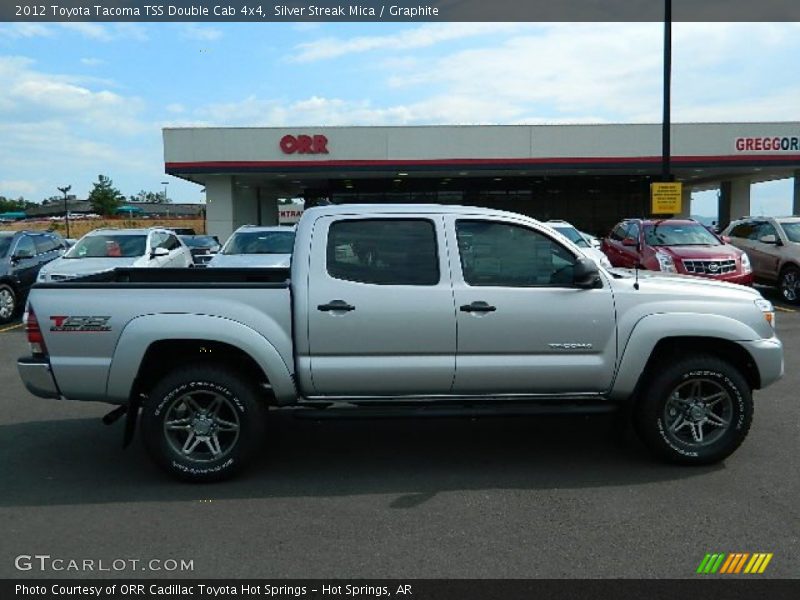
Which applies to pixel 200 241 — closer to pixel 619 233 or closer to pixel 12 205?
pixel 619 233

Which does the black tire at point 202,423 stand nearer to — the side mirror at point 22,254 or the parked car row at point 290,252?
the parked car row at point 290,252

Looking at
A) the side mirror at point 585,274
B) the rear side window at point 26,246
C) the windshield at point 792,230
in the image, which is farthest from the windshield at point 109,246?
the windshield at point 792,230

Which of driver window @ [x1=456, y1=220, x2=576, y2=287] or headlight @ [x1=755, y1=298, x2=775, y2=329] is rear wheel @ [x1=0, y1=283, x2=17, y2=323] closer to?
driver window @ [x1=456, y1=220, x2=576, y2=287]

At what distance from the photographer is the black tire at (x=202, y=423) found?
474cm

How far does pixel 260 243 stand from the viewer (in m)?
13.4

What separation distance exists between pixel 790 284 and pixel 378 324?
40.3ft

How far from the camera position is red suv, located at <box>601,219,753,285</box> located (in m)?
12.4

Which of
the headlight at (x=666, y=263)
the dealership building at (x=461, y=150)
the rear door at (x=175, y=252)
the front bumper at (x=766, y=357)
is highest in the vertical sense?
the dealership building at (x=461, y=150)

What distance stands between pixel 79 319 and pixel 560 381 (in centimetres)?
332

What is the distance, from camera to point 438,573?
355 cm

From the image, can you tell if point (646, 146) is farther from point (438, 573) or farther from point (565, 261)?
point (438, 573)

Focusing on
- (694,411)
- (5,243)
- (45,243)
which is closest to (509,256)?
(694,411)

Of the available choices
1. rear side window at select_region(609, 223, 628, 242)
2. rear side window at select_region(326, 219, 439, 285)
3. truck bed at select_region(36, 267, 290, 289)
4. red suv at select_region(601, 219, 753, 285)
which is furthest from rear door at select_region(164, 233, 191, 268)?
rear side window at select_region(326, 219, 439, 285)

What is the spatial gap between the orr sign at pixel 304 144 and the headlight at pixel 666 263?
19678 millimetres
